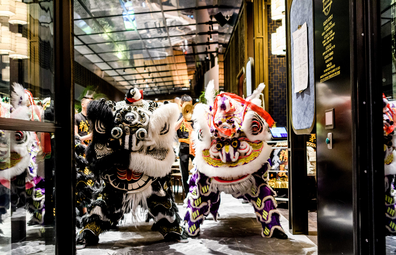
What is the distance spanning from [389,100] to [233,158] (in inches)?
60.4

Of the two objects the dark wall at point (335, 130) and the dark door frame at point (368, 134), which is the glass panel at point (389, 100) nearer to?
the dark door frame at point (368, 134)

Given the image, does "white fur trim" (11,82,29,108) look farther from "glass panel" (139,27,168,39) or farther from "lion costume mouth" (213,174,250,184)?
"glass panel" (139,27,168,39)

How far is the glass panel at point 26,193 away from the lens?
4.09ft

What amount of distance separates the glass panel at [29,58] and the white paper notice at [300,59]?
1.99 meters

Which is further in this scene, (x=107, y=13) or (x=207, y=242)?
(x=107, y=13)

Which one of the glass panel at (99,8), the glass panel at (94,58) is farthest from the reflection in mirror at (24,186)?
the glass panel at (94,58)

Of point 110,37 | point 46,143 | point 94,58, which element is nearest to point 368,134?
point 46,143

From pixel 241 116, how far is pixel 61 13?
6.21ft

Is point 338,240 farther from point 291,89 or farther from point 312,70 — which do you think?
point 291,89

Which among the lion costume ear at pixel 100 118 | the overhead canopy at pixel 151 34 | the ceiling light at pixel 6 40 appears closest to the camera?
the ceiling light at pixel 6 40

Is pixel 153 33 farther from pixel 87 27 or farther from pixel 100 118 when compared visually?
pixel 100 118

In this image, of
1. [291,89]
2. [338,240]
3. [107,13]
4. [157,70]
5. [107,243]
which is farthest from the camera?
[157,70]

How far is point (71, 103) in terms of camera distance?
1589 mm

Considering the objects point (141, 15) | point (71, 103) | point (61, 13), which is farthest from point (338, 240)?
point (141, 15)
